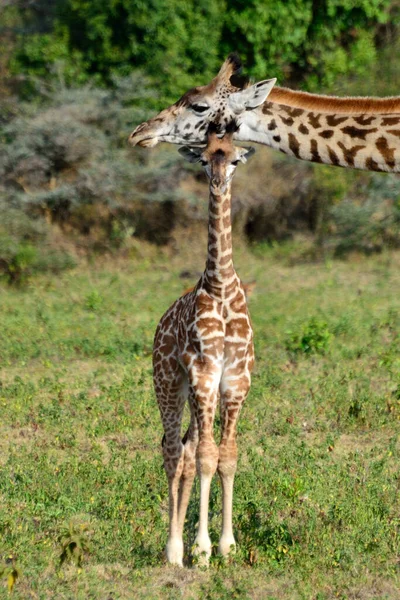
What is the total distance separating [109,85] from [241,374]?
49.8ft

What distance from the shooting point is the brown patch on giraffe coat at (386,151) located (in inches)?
216

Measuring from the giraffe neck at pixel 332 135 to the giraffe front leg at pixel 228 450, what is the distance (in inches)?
59.8

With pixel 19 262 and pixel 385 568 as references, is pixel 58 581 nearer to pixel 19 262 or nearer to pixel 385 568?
pixel 385 568

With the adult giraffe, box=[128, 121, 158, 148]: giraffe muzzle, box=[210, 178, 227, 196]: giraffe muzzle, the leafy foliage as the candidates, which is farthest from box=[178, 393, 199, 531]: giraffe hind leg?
the leafy foliage

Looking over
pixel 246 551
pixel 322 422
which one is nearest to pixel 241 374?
pixel 246 551

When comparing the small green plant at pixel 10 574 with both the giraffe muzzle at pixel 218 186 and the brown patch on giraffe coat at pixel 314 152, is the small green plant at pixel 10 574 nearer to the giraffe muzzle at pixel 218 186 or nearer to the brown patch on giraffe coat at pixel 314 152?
the giraffe muzzle at pixel 218 186

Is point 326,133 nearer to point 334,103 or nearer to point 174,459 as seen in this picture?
point 334,103

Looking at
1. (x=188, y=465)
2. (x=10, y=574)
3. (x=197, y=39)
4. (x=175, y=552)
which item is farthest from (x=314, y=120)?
(x=197, y=39)

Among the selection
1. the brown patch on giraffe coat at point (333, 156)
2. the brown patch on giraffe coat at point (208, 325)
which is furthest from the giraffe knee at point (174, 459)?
the brown patch on giraffe coat at point (333, 156)

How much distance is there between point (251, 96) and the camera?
5.92 meters

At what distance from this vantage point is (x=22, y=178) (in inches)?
705

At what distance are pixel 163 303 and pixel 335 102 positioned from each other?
30.3 ft

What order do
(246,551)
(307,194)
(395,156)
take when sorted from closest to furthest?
(395,156) < (246,551) < (307,194)

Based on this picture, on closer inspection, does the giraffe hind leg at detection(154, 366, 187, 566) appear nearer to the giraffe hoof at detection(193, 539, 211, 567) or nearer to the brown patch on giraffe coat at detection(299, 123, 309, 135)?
the giraffe hoof at detection(193, 539, 211, 567)
